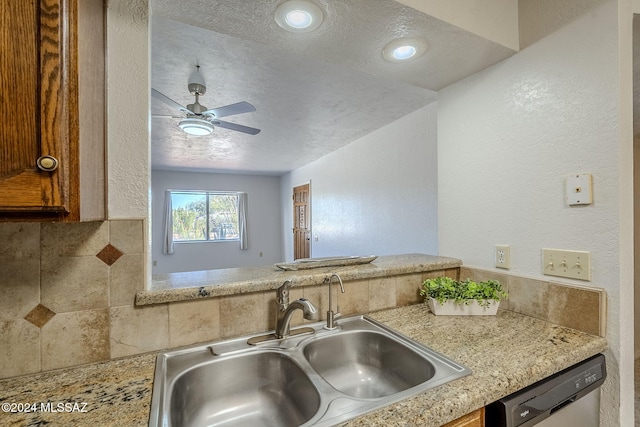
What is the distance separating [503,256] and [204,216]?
6.04 metres

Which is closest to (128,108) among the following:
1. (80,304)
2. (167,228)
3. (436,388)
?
(80,304)

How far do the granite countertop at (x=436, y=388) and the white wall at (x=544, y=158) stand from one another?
0.28 m

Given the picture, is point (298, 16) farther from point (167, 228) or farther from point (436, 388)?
point (167, 228)

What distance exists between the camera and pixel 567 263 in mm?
1058

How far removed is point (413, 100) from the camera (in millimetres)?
2418

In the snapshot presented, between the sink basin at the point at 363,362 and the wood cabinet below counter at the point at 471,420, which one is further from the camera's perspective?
the sink basin at the point at 363,362

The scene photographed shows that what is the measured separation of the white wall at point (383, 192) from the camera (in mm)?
2561

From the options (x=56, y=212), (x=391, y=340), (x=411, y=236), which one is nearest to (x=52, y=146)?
(x=56, y=212)

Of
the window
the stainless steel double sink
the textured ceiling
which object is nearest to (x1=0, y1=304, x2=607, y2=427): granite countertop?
the stainless steel double sink

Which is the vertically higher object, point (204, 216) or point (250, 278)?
point (204, 216)

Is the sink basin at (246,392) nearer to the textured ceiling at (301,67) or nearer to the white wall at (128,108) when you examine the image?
the white wall at (128,108)

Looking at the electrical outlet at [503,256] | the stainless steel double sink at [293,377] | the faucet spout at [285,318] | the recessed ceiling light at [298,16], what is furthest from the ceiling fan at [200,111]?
the electrical outlet at [503,256]

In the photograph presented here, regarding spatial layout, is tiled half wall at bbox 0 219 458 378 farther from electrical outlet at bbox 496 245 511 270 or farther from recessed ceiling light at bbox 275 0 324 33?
electrical outlet at bbox 496 245 511 270

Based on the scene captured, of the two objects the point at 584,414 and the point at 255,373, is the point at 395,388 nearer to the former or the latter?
the point at 255,373
